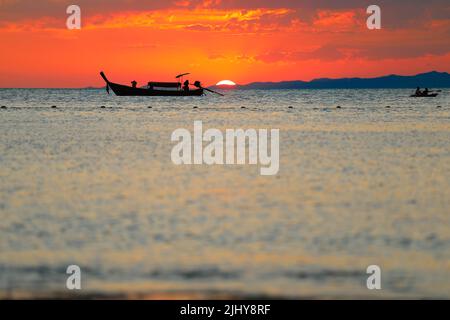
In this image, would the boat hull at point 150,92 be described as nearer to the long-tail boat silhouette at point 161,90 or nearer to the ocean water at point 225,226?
the long-tail boat silhouette at point 161,90

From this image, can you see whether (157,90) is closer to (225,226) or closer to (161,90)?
(161,90)

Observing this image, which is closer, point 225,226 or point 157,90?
point 225,226

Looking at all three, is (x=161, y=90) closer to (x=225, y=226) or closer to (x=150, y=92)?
(x=150, y=92)

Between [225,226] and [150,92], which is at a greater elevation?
[150,92]

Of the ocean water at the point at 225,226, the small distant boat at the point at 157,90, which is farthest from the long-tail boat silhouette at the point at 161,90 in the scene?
the ocean water at the point at 225,226

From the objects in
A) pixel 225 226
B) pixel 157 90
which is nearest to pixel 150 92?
pixel 157 90

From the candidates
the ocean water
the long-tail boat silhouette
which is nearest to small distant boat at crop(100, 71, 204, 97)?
the long-tail boat silhouette

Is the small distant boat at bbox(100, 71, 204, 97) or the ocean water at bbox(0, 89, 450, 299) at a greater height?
the small distant boat at bbox(100, 71, 204, 97)

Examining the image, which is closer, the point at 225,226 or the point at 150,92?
the point at 225,226

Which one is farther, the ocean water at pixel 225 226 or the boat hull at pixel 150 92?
the boat hull at pixel 150 92

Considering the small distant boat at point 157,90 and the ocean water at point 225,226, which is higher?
the small distant boat at point 157,90

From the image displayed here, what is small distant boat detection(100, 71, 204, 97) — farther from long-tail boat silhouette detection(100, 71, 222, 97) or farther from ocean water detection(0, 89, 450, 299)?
ocean water detection(0, 89, 450, 299)

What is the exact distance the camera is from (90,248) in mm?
15789
